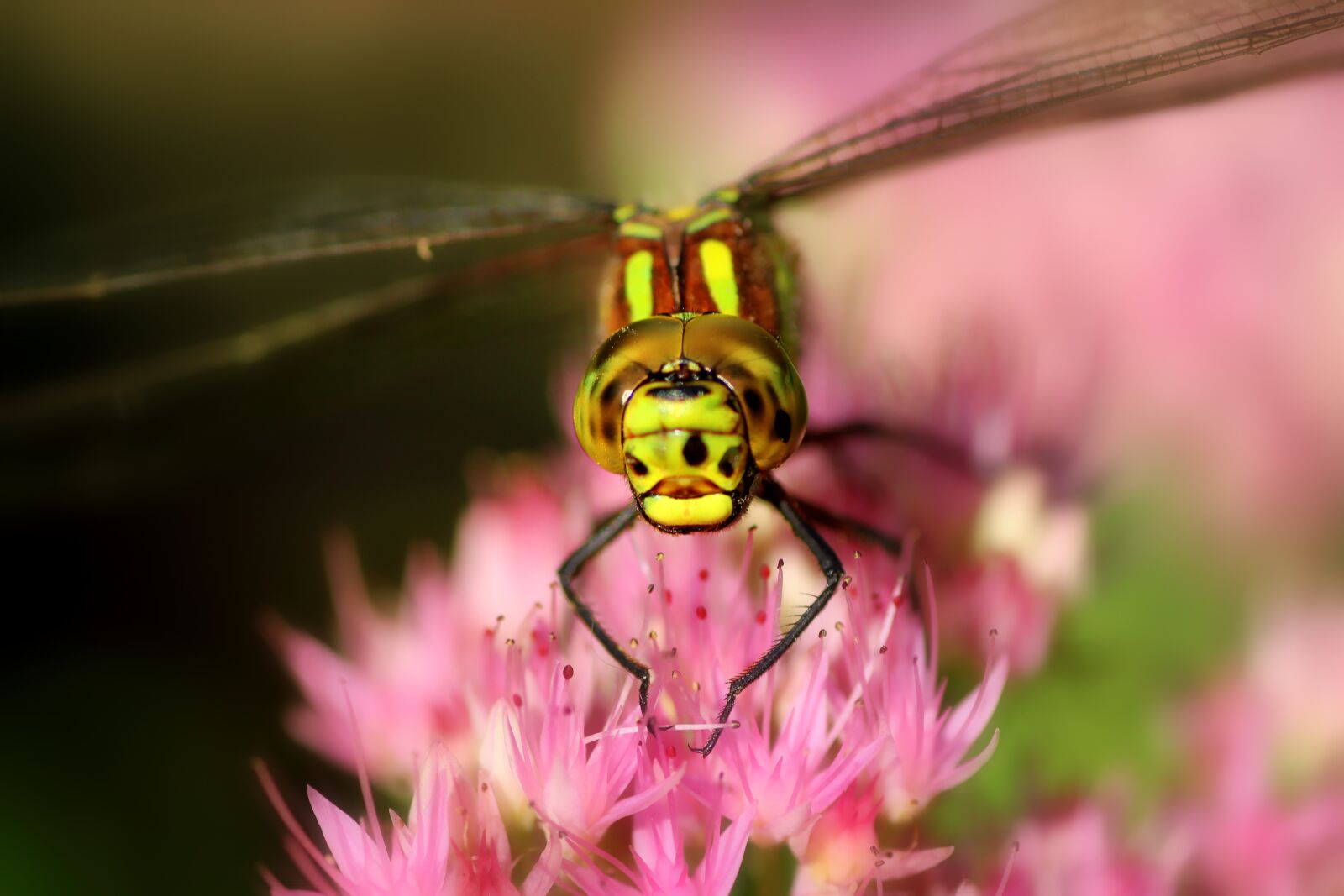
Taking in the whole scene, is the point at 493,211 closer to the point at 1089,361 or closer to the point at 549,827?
the point at 549,827

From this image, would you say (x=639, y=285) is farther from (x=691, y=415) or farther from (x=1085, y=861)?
(x=1085, y=861)

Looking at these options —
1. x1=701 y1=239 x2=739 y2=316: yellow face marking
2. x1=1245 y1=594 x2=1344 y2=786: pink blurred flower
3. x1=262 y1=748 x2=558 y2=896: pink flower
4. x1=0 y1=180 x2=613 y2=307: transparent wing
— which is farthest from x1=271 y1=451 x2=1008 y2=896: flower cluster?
x1=1245 y1=594 x2=1344 y2=786: pink blurred flower

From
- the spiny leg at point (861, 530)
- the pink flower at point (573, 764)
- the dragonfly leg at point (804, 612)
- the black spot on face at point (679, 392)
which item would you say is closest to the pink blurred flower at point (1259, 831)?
the spiny leg at point (861, 530)

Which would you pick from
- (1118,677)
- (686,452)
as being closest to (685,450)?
(686,452)

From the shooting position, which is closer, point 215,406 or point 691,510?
point 691,510

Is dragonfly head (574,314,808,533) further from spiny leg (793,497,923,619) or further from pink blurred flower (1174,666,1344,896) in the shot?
pink blurred flower (1174,666,1344,896)
